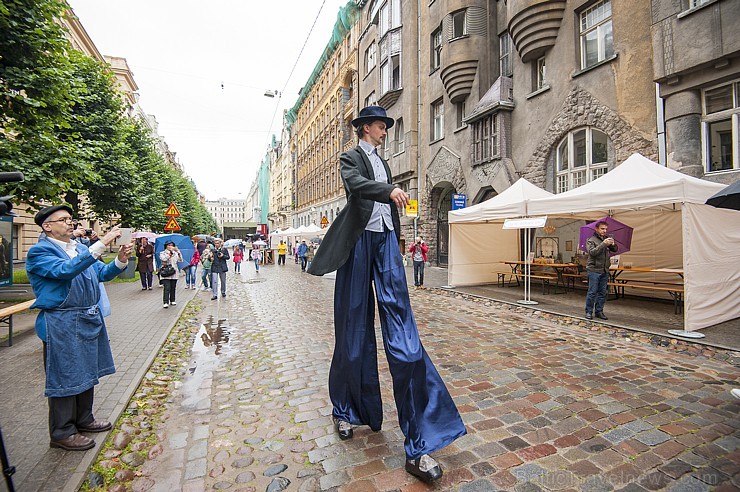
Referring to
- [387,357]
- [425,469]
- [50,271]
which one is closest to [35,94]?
[50,271]

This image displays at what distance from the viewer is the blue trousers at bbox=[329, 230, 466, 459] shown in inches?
95.4

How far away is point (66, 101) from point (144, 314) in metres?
5.53

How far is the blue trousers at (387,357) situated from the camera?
2424mm

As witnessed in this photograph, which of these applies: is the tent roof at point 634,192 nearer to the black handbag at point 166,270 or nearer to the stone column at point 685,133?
the stone column at point 685,133

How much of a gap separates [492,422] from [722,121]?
9590 mm

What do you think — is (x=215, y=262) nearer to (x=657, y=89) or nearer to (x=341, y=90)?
(x=657, y=89)

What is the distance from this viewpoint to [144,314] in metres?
8.97

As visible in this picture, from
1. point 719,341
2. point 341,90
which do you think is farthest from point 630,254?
point 341,90

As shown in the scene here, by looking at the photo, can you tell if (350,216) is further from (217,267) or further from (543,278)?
(217,267)

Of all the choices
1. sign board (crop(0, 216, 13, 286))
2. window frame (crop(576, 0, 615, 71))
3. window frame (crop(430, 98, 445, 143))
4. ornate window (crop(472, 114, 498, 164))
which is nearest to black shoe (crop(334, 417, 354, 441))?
sign board (crop(0, 216, 13, 286))

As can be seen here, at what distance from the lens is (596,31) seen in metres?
12.0

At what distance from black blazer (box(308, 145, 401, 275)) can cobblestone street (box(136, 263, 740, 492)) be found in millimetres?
1380

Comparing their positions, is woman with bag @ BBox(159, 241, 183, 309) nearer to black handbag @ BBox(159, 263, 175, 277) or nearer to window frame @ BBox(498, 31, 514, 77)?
black handbag @ BBox(159, 263, 175, 277)

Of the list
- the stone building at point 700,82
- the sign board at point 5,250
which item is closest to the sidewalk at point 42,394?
the sign board at point 5,250
